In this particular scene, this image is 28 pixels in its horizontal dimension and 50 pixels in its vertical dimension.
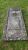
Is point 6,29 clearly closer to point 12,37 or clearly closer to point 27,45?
point 12,37

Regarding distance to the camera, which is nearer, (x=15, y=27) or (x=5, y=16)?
(x=15, y=27)

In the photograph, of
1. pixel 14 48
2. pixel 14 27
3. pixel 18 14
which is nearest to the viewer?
pixel 14 48

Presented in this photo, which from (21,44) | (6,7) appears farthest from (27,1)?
(21,44)

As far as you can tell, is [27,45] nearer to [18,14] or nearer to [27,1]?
[18,14]

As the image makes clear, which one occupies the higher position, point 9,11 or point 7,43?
point 9,11

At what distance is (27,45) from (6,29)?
0.21 m

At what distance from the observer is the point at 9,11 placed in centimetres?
128

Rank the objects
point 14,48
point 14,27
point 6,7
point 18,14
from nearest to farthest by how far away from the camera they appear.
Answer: point 14,48 < point 14,27 < point 18,14 < point 6,7

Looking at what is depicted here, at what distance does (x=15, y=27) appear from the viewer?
3.66 feet

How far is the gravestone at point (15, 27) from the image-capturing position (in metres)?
1.05

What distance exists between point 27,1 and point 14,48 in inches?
24.8

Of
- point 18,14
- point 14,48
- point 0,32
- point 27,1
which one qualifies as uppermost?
point 27,1

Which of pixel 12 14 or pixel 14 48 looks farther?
pixel 12 14

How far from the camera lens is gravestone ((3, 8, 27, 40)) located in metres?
1.05
